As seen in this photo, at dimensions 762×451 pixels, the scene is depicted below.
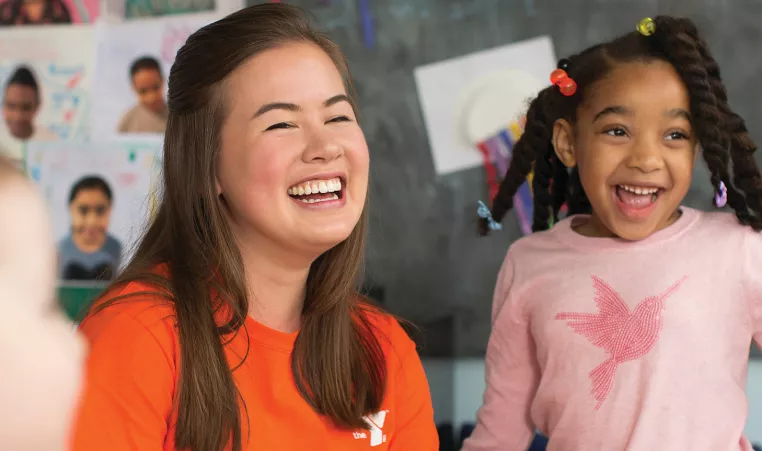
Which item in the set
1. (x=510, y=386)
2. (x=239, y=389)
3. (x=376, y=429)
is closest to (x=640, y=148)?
(x=510, y=386)

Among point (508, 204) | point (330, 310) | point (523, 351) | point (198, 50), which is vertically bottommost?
point (523, 351)

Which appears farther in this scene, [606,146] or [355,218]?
[606,146]

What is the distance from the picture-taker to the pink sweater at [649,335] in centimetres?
121

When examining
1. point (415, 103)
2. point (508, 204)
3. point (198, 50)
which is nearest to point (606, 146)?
point (508, 204)

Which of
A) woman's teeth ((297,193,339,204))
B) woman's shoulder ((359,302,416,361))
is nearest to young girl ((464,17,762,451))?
woman's shoulder ((359,302,416,361))

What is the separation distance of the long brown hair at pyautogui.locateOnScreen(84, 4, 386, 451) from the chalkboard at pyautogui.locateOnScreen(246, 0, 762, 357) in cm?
76

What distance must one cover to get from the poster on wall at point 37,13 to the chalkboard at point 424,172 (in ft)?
2.16

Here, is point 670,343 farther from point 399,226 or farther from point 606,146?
point 399,226

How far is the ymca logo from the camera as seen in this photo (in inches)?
46.3

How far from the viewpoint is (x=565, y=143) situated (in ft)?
4.59

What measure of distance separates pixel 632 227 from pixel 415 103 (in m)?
0.82

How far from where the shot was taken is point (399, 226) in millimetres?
1994

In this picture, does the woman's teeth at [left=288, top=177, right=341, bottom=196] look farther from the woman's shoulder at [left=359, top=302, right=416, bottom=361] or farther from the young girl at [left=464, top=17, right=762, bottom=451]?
the young girl at [left=464, top=17, right=762, bottom=451]

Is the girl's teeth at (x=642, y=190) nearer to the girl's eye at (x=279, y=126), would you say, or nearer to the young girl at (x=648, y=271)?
the young girl at (x=648, y=271)
